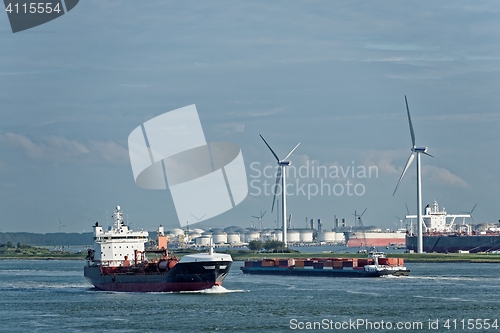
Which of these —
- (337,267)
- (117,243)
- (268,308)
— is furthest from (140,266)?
(337,267)

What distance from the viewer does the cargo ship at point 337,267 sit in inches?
4705

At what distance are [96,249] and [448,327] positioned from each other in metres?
49.0

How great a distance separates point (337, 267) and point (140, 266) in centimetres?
4353

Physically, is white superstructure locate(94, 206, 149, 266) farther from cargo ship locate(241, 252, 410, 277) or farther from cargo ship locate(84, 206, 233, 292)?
cargo ship locate(241, 252, 410, 277)

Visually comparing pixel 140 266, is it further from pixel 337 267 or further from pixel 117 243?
pixel 337 267

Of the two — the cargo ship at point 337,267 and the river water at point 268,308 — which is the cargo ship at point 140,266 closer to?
the river water at point 268,308

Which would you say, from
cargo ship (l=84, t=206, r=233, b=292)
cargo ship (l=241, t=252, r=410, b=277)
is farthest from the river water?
cargo ship (l=241, t=252, r=410, b=277)

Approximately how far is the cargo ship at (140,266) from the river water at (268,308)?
149 centimetres

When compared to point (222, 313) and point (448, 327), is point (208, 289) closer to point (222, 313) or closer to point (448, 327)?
point (222, 313)

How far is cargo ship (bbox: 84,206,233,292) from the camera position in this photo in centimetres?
8619

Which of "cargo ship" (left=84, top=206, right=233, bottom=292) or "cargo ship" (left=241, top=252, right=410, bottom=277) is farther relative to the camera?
"cargo ship" (left=241, top=252, right=410, bottom=277)

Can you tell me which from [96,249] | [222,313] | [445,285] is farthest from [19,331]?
[445,285]

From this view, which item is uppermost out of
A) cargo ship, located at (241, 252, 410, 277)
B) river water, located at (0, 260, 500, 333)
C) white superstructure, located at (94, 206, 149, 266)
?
white superstructure, located at (94, 206, 149, 266)

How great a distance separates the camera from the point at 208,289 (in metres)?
86.9
